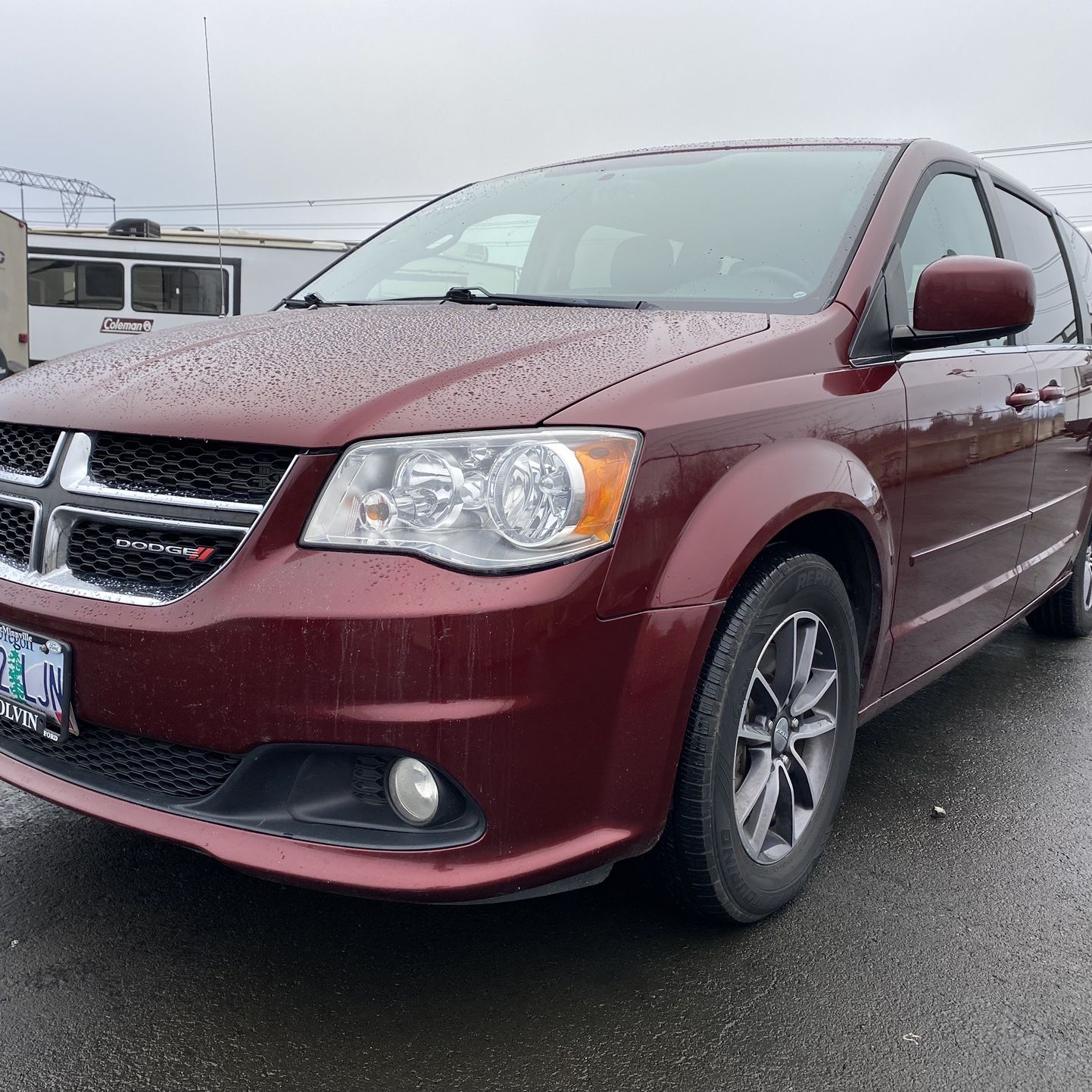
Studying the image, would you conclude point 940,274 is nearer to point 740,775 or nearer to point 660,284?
point 660,284

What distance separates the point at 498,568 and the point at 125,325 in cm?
1519

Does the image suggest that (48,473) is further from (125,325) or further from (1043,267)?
(125,325)

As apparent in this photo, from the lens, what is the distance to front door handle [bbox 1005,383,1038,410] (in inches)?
113

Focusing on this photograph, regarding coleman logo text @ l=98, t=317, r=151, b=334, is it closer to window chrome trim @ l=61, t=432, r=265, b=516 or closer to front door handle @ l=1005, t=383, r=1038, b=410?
front door handle @ l=1005, t=383, r=1038, b=410

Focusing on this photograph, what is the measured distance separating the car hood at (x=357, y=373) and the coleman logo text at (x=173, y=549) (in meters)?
0.18

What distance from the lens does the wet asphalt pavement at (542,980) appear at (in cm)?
169

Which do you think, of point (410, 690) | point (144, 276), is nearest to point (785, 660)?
point (410, 690)

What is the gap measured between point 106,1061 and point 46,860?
2.50 ft

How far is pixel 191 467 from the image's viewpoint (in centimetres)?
171

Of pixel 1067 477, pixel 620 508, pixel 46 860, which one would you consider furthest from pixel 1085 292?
pixel 46 860

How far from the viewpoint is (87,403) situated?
1886mm

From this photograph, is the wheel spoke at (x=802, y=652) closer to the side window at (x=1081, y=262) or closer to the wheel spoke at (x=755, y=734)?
the wheel spoke at (x=755, y=734)

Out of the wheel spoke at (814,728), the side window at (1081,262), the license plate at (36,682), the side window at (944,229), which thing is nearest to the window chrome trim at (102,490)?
the license plate at (36,682)

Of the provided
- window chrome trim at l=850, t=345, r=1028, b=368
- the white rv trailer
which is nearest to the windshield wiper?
window chrome trim at l=850, t=345, r=1028, b=368
